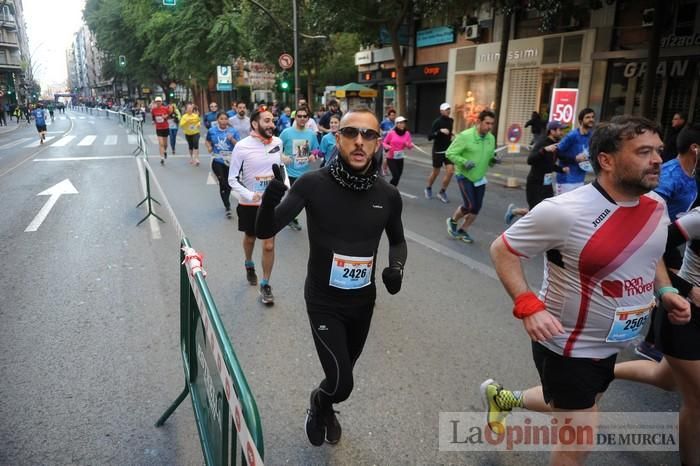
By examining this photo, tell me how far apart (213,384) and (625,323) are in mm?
1831

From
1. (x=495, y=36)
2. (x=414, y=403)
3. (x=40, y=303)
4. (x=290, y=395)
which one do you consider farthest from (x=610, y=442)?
(x=495, y=36)

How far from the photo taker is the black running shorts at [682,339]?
7.98 ft

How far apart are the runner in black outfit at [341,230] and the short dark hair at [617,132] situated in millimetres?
1055

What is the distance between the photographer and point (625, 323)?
7.08ft

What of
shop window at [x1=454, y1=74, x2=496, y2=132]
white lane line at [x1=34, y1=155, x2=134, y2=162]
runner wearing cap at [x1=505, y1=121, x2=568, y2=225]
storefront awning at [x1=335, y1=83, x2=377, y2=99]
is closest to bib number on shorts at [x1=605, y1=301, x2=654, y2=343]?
runner wearing cap at [x1=505, y1=121, x2=568, y2=225]

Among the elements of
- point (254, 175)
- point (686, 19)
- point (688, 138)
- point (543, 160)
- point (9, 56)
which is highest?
point (9, 56)

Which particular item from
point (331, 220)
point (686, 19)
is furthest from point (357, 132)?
point (686, 19)

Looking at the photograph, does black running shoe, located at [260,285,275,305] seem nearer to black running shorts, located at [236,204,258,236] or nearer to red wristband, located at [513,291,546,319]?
black running shorts, located at [236,204,258,236]

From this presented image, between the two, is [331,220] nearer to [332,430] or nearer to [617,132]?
[332,430]

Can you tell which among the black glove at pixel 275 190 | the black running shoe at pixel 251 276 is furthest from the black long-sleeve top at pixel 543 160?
the black glove at pixel 275 190

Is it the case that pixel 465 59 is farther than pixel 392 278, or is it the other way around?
pixel 465 59

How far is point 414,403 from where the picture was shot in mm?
3379

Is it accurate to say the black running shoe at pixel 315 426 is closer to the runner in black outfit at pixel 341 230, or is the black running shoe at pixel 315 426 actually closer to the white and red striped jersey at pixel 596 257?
the runner in black outfit at pixel 341 230

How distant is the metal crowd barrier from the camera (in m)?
1.51
